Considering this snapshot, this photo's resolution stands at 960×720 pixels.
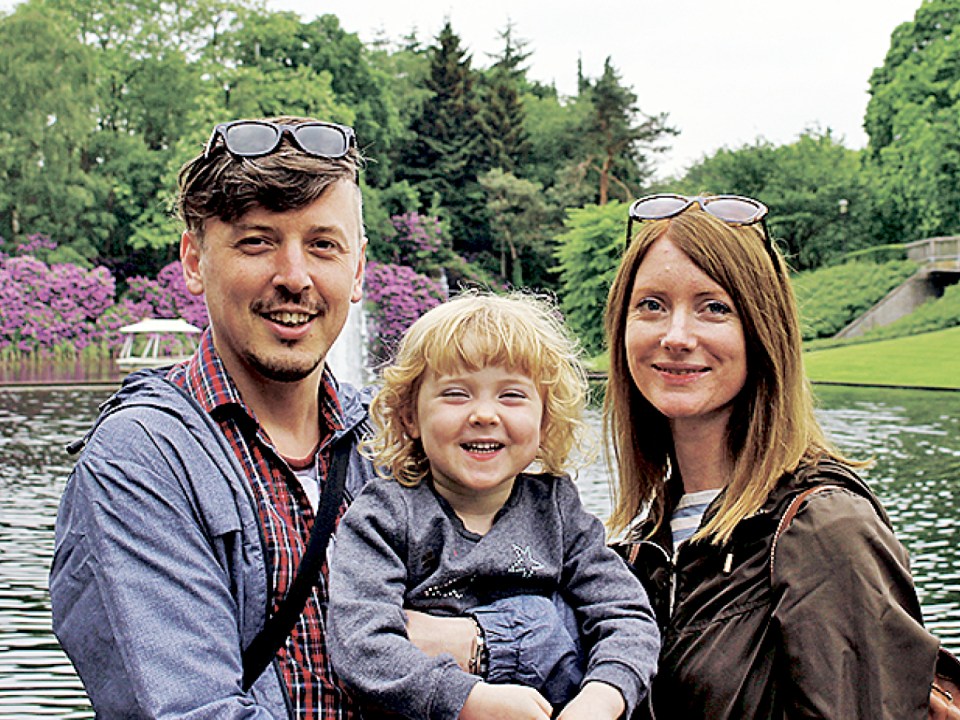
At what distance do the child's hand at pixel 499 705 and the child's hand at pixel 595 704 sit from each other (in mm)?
51

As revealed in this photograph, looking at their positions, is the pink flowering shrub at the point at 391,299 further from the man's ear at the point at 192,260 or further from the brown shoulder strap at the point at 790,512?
the brown shoulder strap at the point at 790,512

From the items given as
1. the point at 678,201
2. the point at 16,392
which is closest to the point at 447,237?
the point at 16,392

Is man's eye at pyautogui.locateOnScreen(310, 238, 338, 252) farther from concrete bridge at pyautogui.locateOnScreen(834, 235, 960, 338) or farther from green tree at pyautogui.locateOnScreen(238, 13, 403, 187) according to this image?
green tree at pyautogui.locateOnScreen(238, 13, 403, 187)

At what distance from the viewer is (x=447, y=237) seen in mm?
38844

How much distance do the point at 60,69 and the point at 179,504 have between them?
3611 centimetres

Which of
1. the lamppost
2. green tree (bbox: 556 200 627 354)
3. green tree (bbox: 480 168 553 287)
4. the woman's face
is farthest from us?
green tree (bbox: 480 168 553 287)

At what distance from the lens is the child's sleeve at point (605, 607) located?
2016 millimetres

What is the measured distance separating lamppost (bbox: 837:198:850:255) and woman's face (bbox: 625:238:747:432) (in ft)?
117

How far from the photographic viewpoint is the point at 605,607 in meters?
2.11

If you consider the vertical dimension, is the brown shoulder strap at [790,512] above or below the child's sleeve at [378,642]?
above

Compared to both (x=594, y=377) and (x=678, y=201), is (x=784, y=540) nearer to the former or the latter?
(x=678, y=201)

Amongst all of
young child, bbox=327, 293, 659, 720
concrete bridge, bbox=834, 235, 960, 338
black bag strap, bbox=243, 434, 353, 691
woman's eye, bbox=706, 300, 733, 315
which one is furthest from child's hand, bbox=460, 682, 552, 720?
concrete bridge, bbox=834, 235, 960, 338

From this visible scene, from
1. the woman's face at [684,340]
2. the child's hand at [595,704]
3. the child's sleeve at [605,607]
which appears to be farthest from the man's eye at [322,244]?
the child's hand at [595,704]

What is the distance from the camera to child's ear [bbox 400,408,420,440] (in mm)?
2232
